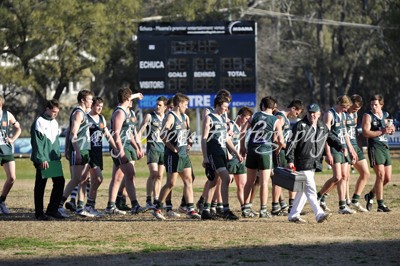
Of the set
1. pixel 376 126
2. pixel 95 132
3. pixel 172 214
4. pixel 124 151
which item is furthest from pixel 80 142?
pixel 376 126

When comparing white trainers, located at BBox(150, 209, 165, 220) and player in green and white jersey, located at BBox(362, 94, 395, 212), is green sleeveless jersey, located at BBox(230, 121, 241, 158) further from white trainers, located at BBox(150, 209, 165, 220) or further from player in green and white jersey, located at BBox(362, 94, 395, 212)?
player in green and white jersey, located at BBox(362, 94, 395, 212)

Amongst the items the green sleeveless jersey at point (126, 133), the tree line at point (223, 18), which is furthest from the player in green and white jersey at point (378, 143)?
the tree line at point (223, 18)

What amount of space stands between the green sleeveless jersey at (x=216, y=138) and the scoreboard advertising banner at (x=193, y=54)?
70.8 ft

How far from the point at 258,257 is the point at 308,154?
391 cm

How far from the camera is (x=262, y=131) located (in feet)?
57.7

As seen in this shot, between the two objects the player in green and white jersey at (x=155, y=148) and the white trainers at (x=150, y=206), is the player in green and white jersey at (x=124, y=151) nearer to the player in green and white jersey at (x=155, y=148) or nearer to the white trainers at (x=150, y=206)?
the white trainers at (x=150, y=206)

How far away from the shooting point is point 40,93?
55.2m

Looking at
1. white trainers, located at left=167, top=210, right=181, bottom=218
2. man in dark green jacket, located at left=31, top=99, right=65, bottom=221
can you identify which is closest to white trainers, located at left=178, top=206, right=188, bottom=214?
white trainers, located at left=167, top=210, right=181, bottom=218

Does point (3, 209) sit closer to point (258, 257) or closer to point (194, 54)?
point (258, 257)

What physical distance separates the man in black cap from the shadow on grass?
8.41 feet

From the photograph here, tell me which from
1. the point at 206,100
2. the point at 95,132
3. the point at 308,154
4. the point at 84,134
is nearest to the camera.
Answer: the point at 308,154

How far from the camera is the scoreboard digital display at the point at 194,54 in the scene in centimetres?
3888

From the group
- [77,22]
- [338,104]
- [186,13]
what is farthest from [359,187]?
[186,13]

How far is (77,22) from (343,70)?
23496 millimetres
